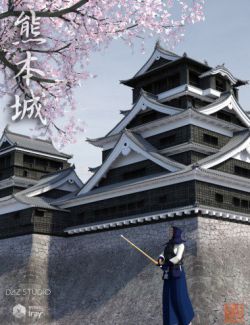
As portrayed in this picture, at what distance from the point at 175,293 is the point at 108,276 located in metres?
11.3

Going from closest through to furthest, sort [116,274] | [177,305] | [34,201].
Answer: [177,305]
[116,274]
[34,201]

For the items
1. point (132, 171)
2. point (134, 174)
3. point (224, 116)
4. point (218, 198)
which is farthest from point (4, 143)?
point (218, 198)

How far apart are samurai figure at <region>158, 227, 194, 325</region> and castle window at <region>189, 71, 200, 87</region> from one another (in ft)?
52.9

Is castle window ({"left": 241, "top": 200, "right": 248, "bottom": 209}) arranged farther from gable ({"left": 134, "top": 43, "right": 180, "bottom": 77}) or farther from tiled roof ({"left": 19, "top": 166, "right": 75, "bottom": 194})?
tiled roof ({"left": 19, "top": 166, "right": 75, "bottom": 194})

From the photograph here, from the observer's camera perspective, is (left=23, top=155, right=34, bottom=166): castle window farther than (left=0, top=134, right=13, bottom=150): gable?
No

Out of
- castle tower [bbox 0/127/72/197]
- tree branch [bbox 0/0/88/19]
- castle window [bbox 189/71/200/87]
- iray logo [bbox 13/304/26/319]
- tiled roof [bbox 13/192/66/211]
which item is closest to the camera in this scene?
tree branch [bbox 0/0/88/19]

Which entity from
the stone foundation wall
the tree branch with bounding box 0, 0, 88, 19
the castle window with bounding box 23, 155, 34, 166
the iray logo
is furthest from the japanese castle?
the tree branch with bounding box 0, 0, 88, 19

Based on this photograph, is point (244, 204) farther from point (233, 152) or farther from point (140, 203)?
point (140, 203)

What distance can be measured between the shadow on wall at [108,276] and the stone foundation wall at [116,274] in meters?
0.04

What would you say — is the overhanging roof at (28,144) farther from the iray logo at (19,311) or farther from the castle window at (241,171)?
the castle window at (241,171)

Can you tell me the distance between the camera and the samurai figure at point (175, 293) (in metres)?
11.3

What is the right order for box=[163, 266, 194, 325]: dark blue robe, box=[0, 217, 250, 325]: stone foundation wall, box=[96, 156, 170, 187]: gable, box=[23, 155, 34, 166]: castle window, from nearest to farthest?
box=[163, 266, 194, 325]: dark blue robe < box=[0, 217, 250, 325]: stone foundation wall < box=[96, 156, 170, 187]: gable < box=[23, 155, 34, 166]: castle window

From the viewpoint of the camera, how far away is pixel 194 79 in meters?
26.6

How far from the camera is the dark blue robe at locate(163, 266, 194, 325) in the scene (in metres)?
11.3
